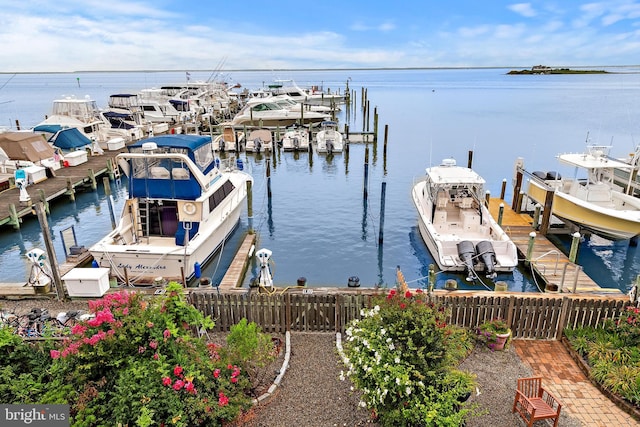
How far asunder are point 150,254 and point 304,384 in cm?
774

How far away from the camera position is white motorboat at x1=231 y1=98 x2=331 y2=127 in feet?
149

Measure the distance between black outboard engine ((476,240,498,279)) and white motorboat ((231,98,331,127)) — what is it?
3367 cm

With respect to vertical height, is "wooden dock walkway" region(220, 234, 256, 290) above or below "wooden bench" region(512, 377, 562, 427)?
below

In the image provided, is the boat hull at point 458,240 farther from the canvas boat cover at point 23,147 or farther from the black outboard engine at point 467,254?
the canvas boat cover at point 23,147

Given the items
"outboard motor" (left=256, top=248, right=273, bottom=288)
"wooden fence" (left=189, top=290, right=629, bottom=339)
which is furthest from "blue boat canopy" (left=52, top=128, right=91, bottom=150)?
"wooden fence" (left=189, top=290, right=629, bottom=339)

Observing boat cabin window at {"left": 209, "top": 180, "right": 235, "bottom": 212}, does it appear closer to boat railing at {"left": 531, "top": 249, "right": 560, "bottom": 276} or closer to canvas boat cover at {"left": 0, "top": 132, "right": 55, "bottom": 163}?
boat railing at {"left": 531, "top": 249, "right": 560, "bottom": 276}

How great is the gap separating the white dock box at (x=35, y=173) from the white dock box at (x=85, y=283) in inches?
686

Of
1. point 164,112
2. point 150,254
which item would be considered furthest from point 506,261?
point 164,112

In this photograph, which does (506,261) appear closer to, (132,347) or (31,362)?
(132,347)

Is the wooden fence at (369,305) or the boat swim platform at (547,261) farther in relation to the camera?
the boat swim platform at (547,261)

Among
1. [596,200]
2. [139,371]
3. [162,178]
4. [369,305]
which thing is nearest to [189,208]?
[162,178]

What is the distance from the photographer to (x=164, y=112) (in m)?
46.5

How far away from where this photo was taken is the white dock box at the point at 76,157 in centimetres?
2907

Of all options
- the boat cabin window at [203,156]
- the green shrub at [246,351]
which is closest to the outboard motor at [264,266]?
the green shrub at [246,351]
